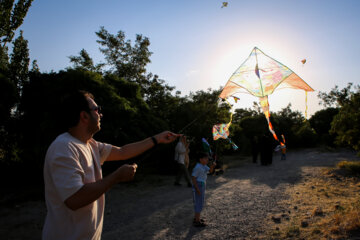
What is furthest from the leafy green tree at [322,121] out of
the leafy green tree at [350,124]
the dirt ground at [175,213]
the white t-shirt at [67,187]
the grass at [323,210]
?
the white t-shirt at [67,187]

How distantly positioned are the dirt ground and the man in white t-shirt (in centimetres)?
344

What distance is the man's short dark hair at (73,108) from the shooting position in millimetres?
1743

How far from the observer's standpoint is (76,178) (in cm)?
140

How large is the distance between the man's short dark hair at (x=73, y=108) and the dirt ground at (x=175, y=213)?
3.68 meters

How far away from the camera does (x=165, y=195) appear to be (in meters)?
8.02

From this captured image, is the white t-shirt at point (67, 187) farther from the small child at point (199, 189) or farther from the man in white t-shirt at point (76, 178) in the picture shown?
the small child at point (199, 189)

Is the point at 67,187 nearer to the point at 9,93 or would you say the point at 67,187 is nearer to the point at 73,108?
the point at 73,108

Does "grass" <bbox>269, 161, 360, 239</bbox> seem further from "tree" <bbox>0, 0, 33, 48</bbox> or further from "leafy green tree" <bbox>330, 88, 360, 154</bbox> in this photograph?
"tree" <bbox>0, 0, 33, 48</bbox>

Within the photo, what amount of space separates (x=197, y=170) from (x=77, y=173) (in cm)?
381

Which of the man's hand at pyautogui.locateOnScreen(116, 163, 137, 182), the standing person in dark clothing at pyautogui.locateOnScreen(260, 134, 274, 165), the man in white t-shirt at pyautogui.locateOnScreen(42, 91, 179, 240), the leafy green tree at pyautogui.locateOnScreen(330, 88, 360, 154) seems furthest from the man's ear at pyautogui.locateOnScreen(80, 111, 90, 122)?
the standing person in dark clothing at pyautogui.locateOnScreen(260, 134, 274, 165)

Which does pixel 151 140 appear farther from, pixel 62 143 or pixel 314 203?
pixel 314 203

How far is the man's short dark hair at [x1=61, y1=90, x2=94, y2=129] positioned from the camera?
1743 mm

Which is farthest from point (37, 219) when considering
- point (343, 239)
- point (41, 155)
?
point (343, 239)

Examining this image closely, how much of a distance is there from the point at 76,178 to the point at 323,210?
5635 mm
